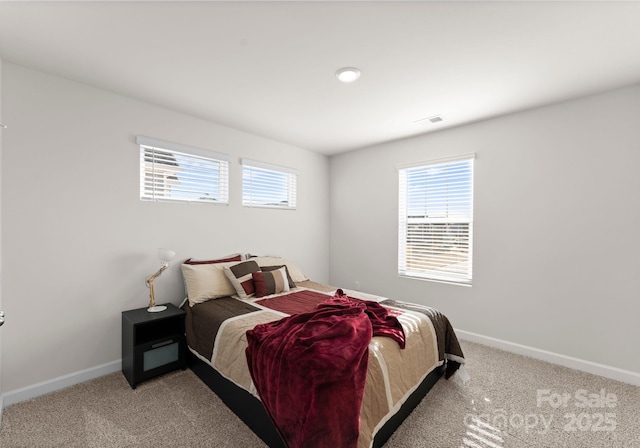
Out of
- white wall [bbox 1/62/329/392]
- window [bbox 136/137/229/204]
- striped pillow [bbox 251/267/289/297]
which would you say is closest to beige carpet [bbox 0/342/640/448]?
white wall [bbox 1/62/329/392]

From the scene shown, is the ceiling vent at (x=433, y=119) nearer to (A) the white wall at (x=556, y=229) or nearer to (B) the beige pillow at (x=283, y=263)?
(A) the white wall at (x=556, y=229)

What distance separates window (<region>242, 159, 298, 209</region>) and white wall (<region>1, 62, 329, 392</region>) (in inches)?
26.0

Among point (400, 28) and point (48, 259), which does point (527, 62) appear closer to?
point (400, 28)

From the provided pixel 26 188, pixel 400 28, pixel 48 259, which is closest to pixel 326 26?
pixel 400 28

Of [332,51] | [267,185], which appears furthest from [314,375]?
[267,185]

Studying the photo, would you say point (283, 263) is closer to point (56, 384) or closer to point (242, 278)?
point (242, 278)

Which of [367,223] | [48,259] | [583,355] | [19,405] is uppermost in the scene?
[367,223]

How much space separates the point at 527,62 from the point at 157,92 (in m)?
3.14

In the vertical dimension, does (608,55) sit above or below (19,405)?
above

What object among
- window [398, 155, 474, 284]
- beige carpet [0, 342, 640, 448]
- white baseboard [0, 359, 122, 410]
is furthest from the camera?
window [398, 155, 474, 284]

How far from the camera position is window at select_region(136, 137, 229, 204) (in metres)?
2.88

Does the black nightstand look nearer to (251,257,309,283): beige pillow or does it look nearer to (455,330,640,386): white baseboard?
(251,257,309,283): beige pillow

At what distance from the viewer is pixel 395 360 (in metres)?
1.82

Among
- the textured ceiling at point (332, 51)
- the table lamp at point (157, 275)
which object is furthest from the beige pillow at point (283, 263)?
the textured ceiling at point (332, 51)
